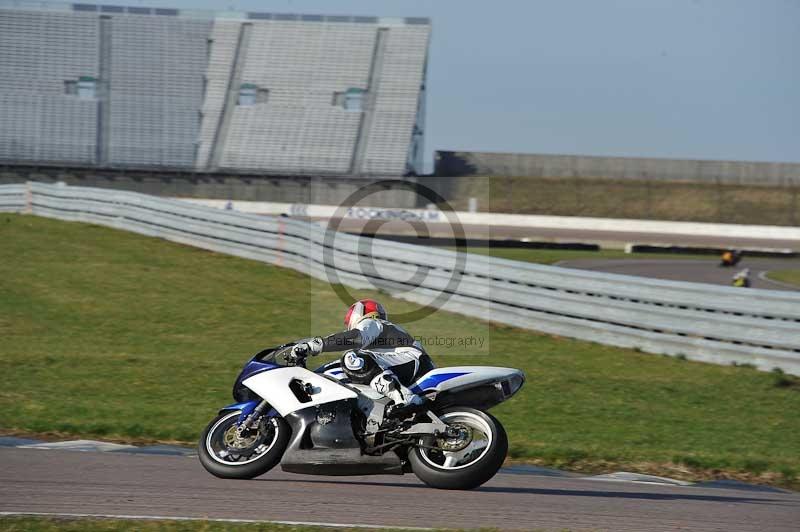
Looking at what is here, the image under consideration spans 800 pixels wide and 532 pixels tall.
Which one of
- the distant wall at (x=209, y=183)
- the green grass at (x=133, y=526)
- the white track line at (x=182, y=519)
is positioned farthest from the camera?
the distant wall at (x=209, y=183)

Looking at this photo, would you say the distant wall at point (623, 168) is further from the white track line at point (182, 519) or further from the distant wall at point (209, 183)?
the white track line at point (182, 519)

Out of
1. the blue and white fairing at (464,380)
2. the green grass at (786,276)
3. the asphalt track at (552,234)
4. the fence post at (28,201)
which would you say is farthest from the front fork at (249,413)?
the asphalt track at (552,234)

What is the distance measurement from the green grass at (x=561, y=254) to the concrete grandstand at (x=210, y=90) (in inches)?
594

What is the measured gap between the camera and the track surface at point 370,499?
5.81m

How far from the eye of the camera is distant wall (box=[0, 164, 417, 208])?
43.5m

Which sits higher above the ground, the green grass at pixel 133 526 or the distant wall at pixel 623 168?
the distant wall at pixel 623 168

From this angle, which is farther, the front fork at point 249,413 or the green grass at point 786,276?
the green grass at point 786,276

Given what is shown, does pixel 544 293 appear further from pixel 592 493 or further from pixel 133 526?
pixel 133 526

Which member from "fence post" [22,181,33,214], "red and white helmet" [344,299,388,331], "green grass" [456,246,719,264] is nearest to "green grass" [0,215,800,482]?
"red and white helmet" [344,299,388,331]

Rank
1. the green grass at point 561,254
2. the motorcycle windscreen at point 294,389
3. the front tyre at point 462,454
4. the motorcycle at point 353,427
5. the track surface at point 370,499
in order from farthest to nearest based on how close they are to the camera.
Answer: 1. the green grass at point 561,254
2. the motorcycle windscreen at point 294,389
3. the motorcycle at point 353,427
4. the front tyre at point 462,454
5. the track surface at point 370,499

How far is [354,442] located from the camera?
681 cm

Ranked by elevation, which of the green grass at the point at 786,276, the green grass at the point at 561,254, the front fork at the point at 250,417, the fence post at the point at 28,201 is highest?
the fence post at the point at 28,201

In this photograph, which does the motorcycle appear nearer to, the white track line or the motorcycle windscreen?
the motorcycle windscreen

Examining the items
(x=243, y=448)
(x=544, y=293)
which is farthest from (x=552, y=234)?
(x=243, y=448)
